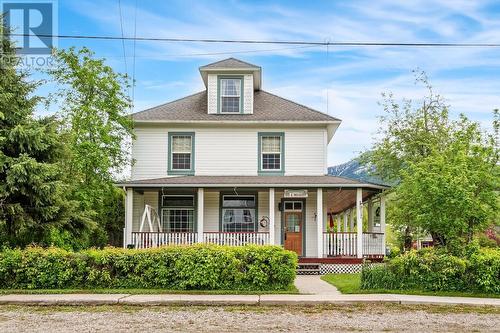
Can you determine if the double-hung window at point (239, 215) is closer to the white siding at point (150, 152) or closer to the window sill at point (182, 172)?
the window sill at point (182, 172)

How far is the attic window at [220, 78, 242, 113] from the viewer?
77.7ft

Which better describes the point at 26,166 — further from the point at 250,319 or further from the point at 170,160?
the point at 250,319

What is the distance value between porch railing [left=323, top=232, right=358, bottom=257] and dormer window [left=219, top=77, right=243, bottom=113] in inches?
260

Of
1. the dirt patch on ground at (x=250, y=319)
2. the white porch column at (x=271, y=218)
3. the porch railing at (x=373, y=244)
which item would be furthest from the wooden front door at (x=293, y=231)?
the dirt patch on ground at (x=250, y=319)

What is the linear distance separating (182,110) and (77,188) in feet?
17.7

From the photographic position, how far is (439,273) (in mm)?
13727

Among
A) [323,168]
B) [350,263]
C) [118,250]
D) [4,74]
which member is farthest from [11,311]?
[323,168]

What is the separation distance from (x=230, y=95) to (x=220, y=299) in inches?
502

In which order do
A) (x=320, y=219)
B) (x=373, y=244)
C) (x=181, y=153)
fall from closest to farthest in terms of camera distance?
(x=320, y=219) → (x=373, y=244) → (x=181, y=153)

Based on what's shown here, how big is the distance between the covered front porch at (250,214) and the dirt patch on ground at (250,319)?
9056 millimetres

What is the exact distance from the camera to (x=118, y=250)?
14.3m

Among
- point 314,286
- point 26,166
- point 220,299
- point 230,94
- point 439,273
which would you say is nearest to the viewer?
point 220,299

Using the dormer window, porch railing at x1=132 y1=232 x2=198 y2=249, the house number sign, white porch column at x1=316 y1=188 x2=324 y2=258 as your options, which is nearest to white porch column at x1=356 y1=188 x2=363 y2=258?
white porch column at x1=316 y1=188 x2=324 y2=258

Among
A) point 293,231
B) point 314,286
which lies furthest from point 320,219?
point 314,286
